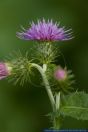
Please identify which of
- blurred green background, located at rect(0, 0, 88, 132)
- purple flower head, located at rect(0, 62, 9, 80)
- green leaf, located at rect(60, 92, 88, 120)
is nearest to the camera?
green leaf, located at rect(60, 92, 88, 120)

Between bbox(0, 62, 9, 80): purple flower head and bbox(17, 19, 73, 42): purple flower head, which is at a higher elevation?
bbox(17, 19, 73, 42): purple flower head

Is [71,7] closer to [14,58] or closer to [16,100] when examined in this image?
[16,100]

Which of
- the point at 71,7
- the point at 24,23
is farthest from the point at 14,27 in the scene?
the point at 71,7

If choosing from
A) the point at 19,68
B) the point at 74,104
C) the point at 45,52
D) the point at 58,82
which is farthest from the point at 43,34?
the point at 74,104

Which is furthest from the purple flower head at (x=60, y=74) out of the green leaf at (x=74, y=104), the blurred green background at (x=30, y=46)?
the blurred green background at (x=30, y=46)

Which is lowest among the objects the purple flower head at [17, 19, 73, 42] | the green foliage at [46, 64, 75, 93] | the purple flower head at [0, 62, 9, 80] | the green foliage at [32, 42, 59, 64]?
the green foliage at [46, 64, 75, 93]

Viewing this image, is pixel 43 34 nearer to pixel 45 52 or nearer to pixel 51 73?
pixel 45 52

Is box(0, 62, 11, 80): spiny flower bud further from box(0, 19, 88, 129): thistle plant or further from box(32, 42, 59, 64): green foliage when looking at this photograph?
box(32, 42, 59, 64): green foliage

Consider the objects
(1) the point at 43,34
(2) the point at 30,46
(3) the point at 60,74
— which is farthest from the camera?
(2) the point at 30,46

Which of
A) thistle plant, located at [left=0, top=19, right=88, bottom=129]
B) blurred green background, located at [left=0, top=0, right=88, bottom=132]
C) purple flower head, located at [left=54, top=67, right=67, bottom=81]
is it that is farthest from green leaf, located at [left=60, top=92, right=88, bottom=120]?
blurred green background, located at [left=0, top=0, right=88, bottom=132]
